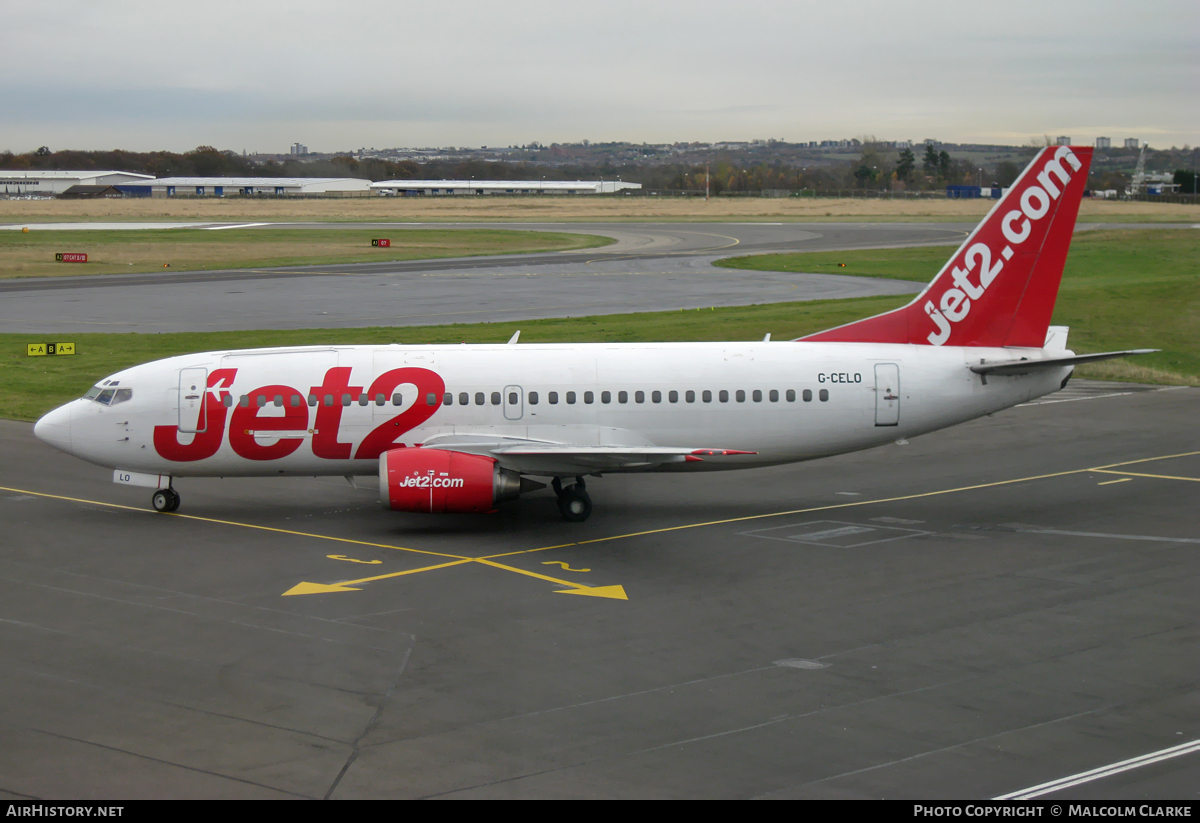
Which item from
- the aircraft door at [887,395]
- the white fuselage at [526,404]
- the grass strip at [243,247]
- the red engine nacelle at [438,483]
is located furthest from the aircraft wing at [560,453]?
the grass strip at [243,247]

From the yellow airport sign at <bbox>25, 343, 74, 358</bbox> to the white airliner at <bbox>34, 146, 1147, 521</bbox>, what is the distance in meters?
24.0

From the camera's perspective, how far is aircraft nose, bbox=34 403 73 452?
88.0ft

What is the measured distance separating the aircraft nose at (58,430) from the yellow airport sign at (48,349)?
2403cm

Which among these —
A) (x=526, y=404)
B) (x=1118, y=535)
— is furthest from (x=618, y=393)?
(x=1118, y=535)

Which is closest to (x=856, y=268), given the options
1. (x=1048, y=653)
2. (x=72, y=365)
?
(x=72, y=365)

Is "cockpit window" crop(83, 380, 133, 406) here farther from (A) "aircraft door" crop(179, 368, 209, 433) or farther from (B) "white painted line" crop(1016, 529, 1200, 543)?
(B) "white painted line" crop(1016, 529, 1200, 543)

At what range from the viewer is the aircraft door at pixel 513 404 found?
2622 cm

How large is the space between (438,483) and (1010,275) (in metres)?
14.7

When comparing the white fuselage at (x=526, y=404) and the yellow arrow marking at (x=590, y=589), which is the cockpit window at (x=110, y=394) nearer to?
the white fuselage at (x=526, y=404)

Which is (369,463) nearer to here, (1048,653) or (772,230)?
(1048,653)

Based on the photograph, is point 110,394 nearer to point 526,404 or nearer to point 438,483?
point 438,483

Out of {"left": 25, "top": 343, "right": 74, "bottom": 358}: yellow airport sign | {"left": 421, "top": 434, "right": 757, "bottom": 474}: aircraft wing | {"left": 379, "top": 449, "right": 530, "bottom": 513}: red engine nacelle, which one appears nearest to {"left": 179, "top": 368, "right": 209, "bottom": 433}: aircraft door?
{"left": 379, "top": 449, "right": 530, "bottom": 513}: red engine nacelle

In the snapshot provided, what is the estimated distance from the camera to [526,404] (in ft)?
86.1
